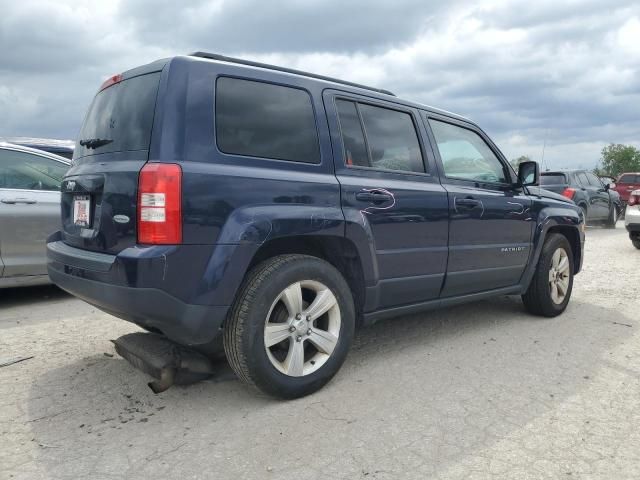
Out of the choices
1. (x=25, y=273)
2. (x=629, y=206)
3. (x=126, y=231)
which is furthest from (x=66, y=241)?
(x=629, y=206)

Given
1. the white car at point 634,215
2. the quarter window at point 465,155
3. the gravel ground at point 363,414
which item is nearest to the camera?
the gravel ground at point 363,414

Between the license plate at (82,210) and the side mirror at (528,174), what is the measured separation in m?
3.48

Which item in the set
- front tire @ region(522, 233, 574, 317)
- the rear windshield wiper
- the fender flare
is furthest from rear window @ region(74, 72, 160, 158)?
front tire @ region(522, 233, 574, 317)

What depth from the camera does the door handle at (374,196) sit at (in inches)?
130

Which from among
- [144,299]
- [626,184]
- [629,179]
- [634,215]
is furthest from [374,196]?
[629,179]

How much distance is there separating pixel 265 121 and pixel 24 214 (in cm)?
328

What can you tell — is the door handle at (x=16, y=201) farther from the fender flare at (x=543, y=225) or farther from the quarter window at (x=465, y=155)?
the fender flare at (x=543, y=225)

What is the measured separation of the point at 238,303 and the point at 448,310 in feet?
9.55

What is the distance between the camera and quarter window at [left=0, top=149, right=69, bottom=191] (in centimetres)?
513

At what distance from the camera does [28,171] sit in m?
5.30

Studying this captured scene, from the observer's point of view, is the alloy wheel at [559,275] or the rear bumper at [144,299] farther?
the alloy wheel at [559,275]

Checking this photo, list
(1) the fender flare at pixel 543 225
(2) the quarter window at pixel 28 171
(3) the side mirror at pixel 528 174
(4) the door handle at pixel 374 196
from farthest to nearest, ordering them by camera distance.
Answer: (2) the quarter window at pixel 28 171, (1) the fender flare at pixel 543 225, (3) the side mirror at pixel 528 174, (4) the door handle at pixel 374 196

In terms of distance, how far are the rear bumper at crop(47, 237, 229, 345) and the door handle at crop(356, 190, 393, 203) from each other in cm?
112

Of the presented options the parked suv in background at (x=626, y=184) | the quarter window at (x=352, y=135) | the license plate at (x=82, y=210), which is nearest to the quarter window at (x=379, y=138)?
the quarter window at (x=352, y=135)
